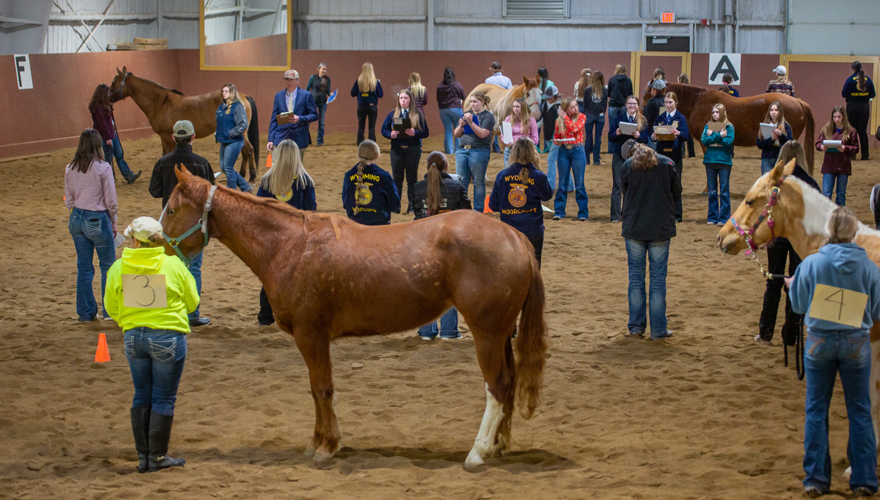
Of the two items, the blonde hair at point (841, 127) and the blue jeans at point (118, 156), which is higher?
the blonde hair at point (841, 127)

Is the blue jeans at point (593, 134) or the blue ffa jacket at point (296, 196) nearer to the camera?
the blue ffa jacket at point (296, 196)

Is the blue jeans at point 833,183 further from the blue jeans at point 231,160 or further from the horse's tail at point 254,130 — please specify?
the horse's tail at point 254,130

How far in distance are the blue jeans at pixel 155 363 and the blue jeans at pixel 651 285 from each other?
428 centimetres

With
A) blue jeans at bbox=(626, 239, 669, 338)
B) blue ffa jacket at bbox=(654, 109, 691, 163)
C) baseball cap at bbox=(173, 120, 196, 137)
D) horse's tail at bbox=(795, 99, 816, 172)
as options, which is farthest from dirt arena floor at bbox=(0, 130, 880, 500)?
horse's tail at bbox=(795, 99, 816, 172)

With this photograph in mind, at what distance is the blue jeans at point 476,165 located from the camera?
11914 millimetres

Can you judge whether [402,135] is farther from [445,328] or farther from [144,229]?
[144,229]

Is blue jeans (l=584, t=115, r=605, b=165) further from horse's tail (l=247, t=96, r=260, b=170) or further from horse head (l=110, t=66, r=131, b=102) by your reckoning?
horse head (l=110, t=66, r=131, b=102)

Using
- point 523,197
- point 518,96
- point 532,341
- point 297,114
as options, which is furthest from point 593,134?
point 532,341

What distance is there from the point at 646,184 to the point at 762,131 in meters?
5.72

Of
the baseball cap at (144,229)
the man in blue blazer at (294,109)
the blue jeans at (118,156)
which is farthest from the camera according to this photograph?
the blue jeans at (118,156)

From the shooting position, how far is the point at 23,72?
17.3m

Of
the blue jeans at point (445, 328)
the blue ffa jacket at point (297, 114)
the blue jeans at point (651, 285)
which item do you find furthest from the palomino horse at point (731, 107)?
the blue jeans at point (445, 328)

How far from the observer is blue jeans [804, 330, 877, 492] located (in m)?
4.48

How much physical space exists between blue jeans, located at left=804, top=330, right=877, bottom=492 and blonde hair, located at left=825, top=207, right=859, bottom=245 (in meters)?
0.51
